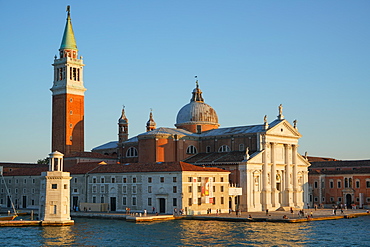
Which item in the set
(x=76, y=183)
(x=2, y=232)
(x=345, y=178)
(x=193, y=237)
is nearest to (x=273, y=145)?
(x=345, y=178)

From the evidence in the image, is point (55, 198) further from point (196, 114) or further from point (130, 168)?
point (196, 114)

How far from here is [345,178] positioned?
75.0m

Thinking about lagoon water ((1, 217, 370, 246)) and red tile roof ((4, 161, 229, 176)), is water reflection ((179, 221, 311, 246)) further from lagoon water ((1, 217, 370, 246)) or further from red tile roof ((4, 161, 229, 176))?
red tile roof ((4, 161, 229, 176))

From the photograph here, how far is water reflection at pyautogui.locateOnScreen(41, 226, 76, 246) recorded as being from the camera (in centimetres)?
3950

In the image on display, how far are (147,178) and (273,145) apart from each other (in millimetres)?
15658

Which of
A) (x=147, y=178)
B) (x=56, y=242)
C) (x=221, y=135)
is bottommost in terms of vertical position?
(x=56, y=242)

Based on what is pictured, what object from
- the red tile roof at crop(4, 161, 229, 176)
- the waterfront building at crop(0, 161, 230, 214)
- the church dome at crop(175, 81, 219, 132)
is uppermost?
the church dome at crop(175, 81, 219, 132)

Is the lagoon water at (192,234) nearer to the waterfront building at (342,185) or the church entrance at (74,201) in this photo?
the church entrance at (74,201)

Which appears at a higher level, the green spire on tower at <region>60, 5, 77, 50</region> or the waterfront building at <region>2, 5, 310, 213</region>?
the green spire on tower at <region>60, 5, 77, 50</region>

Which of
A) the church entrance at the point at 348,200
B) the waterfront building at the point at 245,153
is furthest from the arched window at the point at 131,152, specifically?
the church entrance at the point at 348,200

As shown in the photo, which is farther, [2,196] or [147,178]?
[2,196]

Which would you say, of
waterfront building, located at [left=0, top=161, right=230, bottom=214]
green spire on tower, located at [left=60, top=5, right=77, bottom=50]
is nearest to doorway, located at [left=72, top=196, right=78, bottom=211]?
waterfront building, located at [left=0, top=161, right=230, bottom=214]

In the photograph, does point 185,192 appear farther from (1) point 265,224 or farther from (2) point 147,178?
(1) point 265,224

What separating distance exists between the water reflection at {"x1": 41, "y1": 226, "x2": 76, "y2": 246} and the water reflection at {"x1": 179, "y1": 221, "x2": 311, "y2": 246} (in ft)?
24.6
